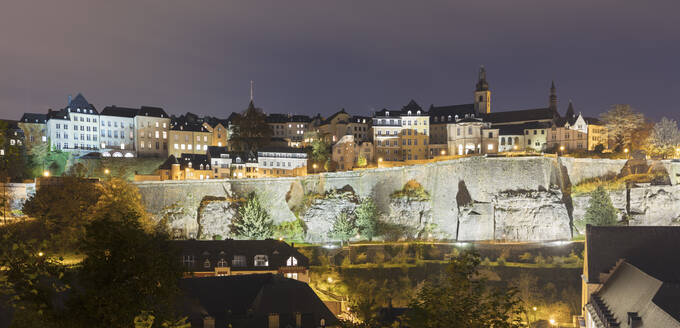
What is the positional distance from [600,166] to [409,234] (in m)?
21.8

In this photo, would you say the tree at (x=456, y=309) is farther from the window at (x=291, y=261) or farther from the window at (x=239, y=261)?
the window at (x=239, y=261)

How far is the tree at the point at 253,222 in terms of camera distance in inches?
2338

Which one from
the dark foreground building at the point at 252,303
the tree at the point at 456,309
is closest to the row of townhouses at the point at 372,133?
the dark foreground building at the point at 252,303

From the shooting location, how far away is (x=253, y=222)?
196 feet

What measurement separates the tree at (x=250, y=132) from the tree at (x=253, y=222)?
21.0 meters

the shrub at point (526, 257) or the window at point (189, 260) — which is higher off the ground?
the window at point (189, 260)

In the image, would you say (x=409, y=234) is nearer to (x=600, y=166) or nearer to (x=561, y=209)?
(x=561, y=209)

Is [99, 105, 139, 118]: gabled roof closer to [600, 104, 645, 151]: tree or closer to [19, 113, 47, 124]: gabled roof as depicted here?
[19, 113, 47, 124]: gabled roof

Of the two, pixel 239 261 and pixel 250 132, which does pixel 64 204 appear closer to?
pixel 239 261

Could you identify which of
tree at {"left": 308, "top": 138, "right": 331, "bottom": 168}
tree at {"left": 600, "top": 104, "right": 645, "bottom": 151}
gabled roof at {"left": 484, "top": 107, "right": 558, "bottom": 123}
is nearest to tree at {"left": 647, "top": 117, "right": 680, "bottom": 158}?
tree at {"left": 600, "top": 104, "right": 645, "bottom": 151}

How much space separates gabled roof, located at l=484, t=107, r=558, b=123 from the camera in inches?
3100

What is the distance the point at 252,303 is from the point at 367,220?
27752mm

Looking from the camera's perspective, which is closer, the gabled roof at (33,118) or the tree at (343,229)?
the tree at (343,229)

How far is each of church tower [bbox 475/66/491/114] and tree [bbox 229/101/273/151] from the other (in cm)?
3294
